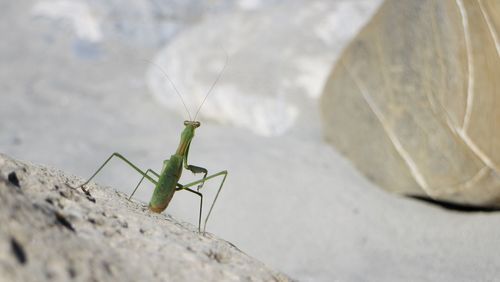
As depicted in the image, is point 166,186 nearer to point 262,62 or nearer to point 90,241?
point 90,241

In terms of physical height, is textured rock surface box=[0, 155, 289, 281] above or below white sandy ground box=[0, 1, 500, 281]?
below

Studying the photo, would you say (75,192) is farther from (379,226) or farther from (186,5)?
(186,5)

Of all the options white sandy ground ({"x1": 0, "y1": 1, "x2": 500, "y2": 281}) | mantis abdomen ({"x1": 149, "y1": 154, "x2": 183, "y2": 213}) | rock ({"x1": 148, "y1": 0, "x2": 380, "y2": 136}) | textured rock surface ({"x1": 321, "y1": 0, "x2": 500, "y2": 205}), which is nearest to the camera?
mantis abdomen ({"x1": 149, "y1": 154, "x2": 183, "y2": 213})

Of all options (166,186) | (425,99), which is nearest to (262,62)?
(425,99)

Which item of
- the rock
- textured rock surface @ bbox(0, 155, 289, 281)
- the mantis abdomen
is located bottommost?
textured rock surface @ bbox(0, 155, 289, 281)

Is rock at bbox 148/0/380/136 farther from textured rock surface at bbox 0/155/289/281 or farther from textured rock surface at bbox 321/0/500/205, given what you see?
textured rock surface at bbox 0/155/289/281

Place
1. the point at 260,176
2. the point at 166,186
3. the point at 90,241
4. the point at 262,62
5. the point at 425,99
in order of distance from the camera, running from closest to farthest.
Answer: the point at 90,241
the point at 166,186
the point at 425,99
the point at 260,176
the point at 262,62

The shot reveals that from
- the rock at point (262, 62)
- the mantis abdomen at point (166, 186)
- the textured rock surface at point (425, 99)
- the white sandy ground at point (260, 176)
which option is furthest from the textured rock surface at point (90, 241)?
the rock at point (262, 62)

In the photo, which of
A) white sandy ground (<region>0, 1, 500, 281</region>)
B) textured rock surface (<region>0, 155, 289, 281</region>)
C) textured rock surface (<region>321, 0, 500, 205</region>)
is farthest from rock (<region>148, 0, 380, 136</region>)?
Answer: textured rock surface (<region>0, 155, 289, 281</region>)
